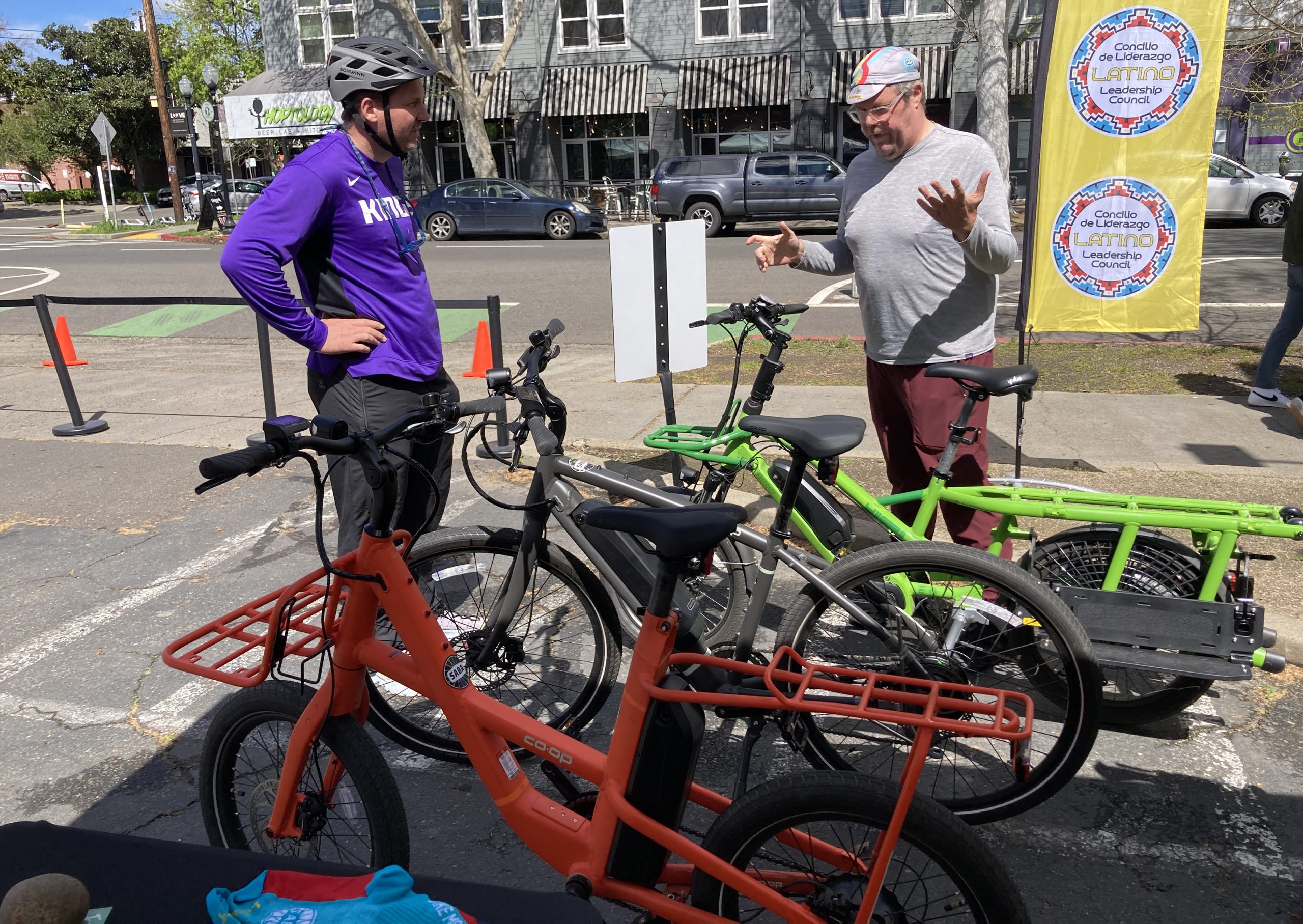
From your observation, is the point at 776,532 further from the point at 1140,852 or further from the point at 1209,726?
the point at 1209,726

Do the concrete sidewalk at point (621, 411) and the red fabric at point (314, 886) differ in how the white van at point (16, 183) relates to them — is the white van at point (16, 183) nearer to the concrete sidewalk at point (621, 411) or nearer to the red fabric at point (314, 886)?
the concrete sidewalk at point (621, 411)

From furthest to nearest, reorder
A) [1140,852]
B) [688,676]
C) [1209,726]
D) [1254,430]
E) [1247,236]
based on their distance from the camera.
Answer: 1. [1247,236]
2. [1254,430]
3. [1209,726]
4. [1140,852]
5. [688,676]

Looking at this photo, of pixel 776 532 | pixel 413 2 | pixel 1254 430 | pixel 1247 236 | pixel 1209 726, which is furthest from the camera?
pixel 413 2

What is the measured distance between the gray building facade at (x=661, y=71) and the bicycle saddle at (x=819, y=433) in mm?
24523

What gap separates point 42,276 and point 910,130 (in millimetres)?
18868

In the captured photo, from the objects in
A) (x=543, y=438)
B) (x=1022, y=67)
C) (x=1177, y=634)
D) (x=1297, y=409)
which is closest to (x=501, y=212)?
(x=1022, y=67)

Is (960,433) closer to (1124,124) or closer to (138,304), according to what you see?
(1124,124)

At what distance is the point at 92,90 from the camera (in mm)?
50312

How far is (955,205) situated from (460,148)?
30.9 metres

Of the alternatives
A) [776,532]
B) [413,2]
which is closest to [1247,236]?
[776,532]

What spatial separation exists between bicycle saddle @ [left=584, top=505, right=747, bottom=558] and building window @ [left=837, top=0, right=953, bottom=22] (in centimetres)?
2840

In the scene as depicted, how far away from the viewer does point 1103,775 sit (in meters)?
3.23

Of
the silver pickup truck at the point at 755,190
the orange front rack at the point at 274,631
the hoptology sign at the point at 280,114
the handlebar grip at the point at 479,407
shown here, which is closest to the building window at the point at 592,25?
the hoptology sign at the point at 280,114

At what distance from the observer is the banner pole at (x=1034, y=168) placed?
4.61m
